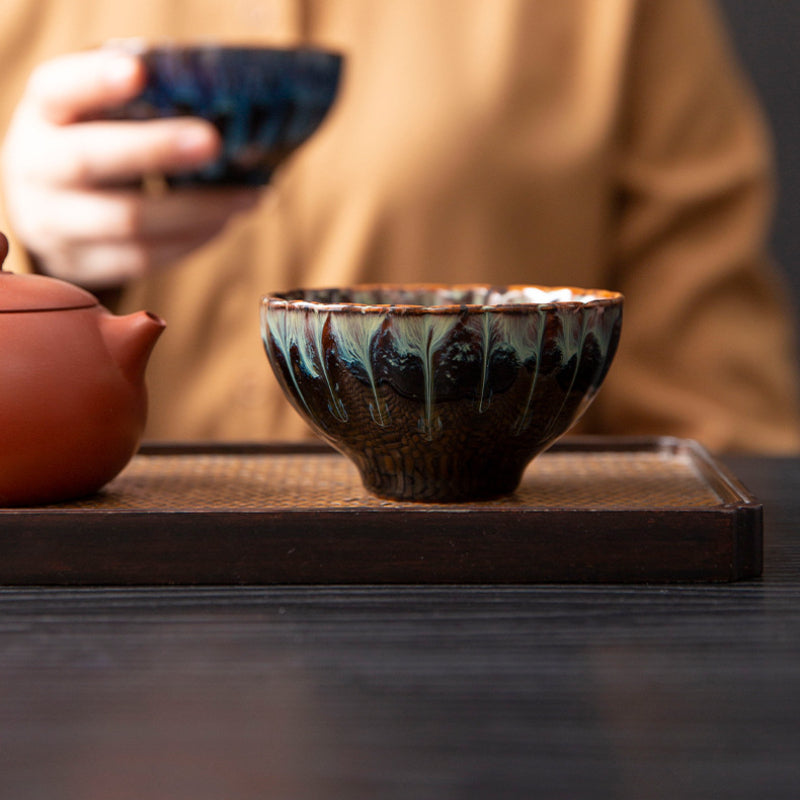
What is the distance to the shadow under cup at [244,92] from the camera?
560 mm

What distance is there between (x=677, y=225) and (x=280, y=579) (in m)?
0.80

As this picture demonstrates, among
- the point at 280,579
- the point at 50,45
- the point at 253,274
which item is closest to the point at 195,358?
the point at 253,274

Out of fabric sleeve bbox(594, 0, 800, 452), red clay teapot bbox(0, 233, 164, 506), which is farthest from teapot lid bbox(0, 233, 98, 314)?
fabric sleeve bbox(594, 0, 800, 452)

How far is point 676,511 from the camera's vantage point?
0.39m

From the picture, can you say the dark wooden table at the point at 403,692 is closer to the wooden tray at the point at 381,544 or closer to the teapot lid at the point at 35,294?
the wooden tray at the point at 381,544

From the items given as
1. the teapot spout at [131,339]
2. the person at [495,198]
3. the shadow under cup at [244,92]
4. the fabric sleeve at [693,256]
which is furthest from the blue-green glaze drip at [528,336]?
the fabric sleeve at [693,256]

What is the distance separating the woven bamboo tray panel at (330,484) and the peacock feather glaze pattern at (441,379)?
0.02m

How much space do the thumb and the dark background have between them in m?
1.02

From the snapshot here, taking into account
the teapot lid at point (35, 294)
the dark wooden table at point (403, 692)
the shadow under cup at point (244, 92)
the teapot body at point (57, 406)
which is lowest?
the dark wooden table at point (403, 692)

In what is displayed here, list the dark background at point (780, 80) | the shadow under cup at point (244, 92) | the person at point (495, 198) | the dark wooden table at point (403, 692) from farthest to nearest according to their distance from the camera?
the dark background at point (780, 80), the person at point (495, 198), the shadow under cup at point (244, 92), the dark wooden table at point (403, 692)

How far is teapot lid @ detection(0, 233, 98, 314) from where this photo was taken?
0.42 m

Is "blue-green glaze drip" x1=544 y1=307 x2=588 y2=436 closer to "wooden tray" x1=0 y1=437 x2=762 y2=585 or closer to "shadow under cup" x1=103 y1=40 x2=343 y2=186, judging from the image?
"wooden tray" x1=0 y1=437 x2=762 y2=585

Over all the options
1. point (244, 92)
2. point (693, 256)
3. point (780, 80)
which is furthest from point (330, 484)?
point (780, 80)

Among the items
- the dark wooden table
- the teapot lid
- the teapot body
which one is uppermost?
the teapot lid
